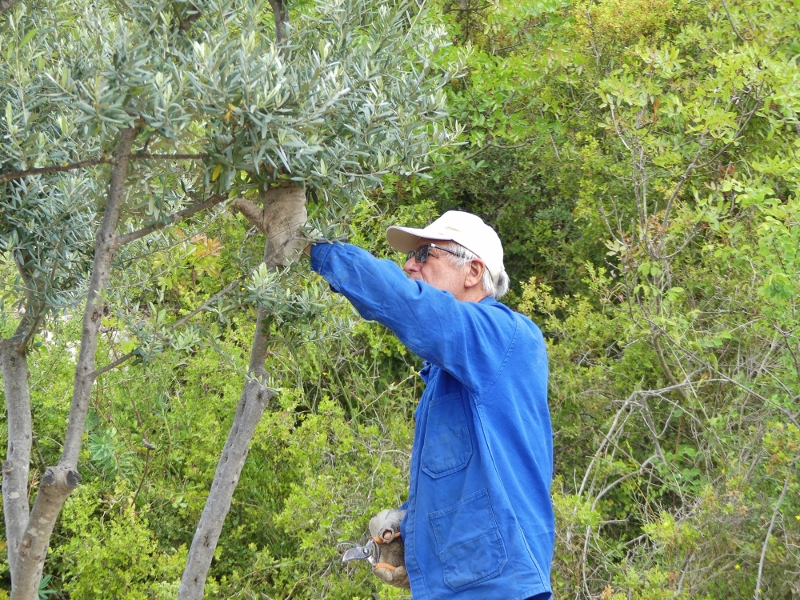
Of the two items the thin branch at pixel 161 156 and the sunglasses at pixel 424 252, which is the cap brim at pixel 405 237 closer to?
the sunglasses at pixel 424 252

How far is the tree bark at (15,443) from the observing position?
2.83m

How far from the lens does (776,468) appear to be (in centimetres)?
429

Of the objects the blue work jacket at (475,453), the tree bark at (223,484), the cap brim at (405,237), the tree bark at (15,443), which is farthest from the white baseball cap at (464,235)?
the tree bark at (15,443)

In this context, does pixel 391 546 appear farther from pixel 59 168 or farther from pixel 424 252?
pixel 59 168

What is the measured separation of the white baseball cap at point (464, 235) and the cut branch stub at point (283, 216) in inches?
19.7

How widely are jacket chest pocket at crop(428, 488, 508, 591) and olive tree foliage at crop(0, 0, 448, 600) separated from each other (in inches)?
26.6

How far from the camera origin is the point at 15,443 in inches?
113

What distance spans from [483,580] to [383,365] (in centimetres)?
387

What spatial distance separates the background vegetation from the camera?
14.4 feet

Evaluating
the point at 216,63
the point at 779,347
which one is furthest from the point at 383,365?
the point at 216,63

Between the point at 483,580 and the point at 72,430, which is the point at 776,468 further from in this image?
the point at 72,430

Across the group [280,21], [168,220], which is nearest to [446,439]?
[168,220]

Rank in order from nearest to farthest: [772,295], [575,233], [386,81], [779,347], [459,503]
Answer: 1. [386,81]
2. [459,503]
3. [772,295]
4. [779,347]
5. [575,233]

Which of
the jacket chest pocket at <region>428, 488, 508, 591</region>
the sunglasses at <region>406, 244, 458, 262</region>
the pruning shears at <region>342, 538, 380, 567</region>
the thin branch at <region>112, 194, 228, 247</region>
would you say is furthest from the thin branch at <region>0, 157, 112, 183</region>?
the pruning shears at <region>342, 538, 380, 567</region>
